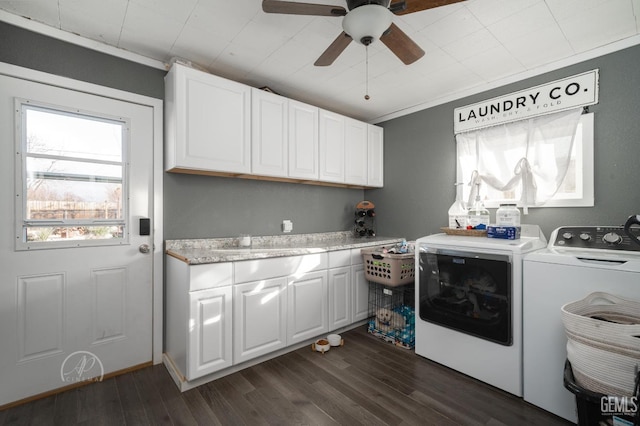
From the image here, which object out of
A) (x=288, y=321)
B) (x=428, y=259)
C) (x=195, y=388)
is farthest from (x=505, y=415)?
(x=195, y=388)

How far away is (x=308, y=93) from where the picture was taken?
300cm

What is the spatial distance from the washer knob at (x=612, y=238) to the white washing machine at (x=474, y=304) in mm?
368

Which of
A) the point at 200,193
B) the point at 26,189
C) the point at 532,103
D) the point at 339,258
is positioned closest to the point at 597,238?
the point at 532,103

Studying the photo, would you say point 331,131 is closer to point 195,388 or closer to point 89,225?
point 89,225

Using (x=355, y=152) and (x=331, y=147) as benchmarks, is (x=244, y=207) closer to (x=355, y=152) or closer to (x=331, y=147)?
(x=331, y=147)

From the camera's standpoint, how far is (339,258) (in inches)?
110

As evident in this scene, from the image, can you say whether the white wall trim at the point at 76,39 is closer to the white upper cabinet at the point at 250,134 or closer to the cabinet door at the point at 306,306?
the white upper cabinet at the point at 250,134

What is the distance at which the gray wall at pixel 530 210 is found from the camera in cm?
208

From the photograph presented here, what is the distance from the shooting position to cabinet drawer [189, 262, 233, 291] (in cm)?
192

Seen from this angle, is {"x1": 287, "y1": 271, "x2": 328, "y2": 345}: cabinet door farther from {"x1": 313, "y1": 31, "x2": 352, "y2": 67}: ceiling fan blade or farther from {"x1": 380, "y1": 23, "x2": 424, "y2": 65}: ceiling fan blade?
{"x1": 380, "y1": 23, "x2": 424, "y2": 65}: ceiling fan blade

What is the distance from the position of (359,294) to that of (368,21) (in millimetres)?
2380

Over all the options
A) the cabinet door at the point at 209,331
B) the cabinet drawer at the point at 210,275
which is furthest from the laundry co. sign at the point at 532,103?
the cabinet door at the point at 209,331

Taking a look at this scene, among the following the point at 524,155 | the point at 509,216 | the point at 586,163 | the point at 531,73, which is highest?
the point at 531,73

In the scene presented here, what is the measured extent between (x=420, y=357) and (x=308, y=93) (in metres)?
2.70
